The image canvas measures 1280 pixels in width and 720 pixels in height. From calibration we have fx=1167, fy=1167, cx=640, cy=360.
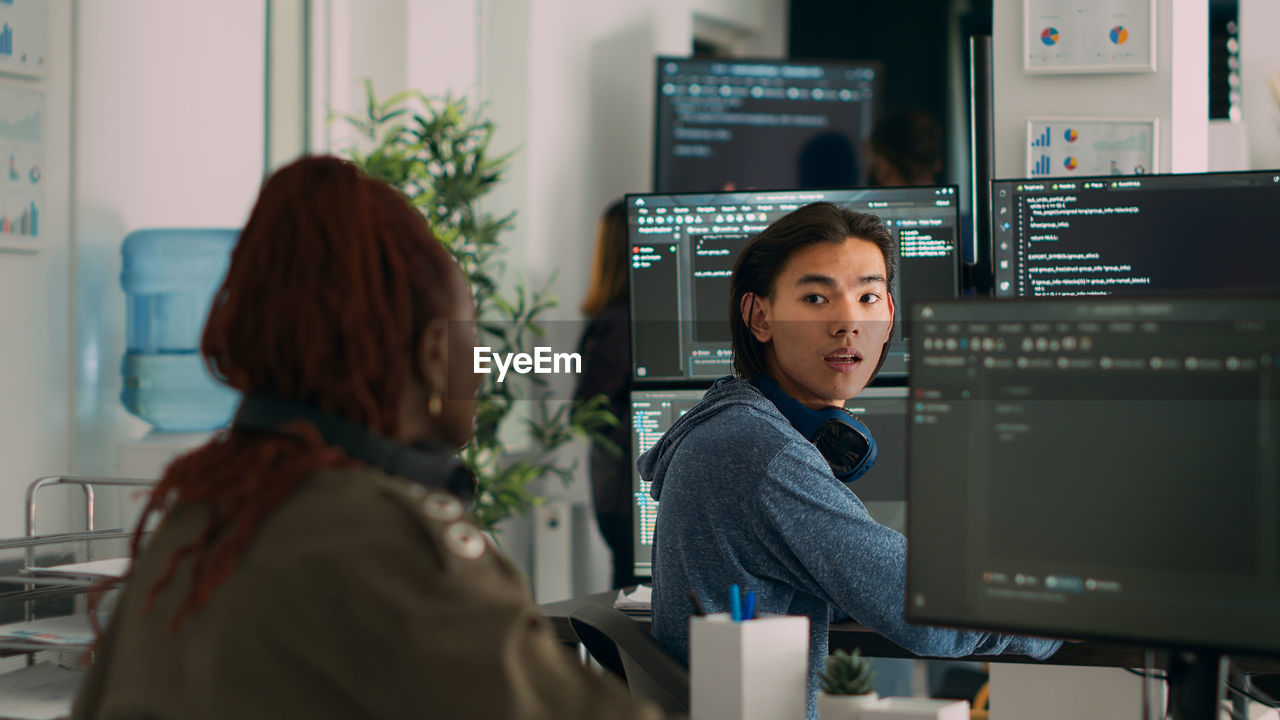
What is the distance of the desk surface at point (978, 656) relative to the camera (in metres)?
1.38

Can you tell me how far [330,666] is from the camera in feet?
2.30

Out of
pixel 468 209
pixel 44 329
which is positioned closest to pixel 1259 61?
pixel 468 209

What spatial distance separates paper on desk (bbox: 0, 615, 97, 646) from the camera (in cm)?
140

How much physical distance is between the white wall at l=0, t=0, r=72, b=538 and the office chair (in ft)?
5.18

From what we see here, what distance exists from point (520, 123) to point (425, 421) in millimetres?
3361

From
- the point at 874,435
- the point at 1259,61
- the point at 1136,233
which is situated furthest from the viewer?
the point at 1259,61

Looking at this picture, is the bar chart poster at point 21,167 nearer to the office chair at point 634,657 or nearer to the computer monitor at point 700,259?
the computer monitor at point 700,259

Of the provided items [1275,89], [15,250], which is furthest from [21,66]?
[1275,89]

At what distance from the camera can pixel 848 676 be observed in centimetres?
108

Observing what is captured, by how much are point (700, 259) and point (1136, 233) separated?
2.29 ft

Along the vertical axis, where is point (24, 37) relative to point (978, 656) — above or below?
above

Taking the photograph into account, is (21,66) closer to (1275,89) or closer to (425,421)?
(425,421)

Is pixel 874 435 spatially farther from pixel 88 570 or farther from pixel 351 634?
pixel 351 634

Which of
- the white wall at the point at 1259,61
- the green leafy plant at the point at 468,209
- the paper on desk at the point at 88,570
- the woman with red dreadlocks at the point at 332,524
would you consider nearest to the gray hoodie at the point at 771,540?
the woman with red dreadlocks at the point at 332,524
